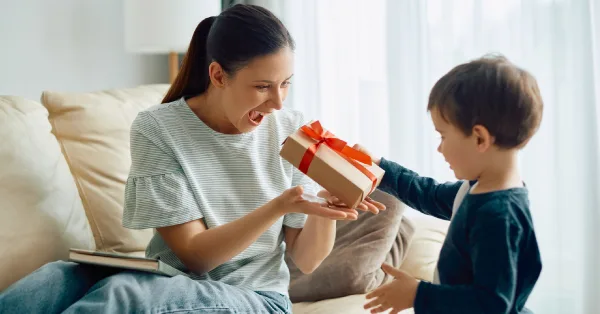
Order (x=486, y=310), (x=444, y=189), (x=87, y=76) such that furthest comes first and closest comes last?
1. (x=87, y=76)
2. (x=444, y=189)
3. (x=486, y=310)

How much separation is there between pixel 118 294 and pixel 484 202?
689 mm

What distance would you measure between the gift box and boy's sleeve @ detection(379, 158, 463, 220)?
0.16ft

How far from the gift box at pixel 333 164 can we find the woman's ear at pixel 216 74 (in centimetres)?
24

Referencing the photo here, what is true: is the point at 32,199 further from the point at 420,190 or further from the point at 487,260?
the point at 487,260

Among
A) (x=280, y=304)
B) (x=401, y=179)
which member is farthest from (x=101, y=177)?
(x=401, y=179)

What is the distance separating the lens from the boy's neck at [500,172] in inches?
47.2

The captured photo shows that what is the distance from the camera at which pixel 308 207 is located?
140cm

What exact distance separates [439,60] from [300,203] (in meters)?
1.27

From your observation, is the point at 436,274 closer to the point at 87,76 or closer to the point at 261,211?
the point at 261,211

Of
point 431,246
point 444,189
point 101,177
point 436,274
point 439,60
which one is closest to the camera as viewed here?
point 436,274

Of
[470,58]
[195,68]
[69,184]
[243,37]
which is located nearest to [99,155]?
[69,184]

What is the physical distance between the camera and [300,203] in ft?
4.62

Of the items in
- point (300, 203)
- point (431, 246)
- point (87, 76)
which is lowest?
point (431, 246)

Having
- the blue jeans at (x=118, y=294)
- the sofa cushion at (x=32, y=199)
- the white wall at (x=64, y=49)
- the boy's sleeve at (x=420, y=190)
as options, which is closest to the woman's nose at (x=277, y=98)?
the boy's sleeve at (x=420, y=190)
